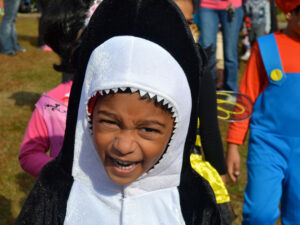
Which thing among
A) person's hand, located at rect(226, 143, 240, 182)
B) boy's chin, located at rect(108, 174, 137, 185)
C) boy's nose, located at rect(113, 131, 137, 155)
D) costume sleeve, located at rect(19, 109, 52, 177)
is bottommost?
person's hand, located at rect(226, 143, 240, 182)

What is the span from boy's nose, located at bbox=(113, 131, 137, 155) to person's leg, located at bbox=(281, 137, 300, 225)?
1.39m

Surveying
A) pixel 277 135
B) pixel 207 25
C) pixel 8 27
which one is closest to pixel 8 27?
pixel 8 27

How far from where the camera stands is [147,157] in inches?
60.1

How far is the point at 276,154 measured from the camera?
8.45 feet

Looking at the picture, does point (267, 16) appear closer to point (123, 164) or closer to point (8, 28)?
point (8, 28)

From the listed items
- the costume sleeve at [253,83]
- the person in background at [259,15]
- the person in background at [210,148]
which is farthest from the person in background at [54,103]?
the person in background at [259,15]

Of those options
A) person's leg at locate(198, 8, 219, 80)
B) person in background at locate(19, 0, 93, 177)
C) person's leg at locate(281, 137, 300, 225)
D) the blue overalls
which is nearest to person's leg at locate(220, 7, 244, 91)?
person's leg at locate(198, 8, 219, 80)

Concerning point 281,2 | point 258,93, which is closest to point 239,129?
point 258,93

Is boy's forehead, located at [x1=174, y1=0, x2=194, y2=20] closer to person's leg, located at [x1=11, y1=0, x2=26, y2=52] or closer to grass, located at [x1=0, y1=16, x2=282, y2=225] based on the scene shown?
grass, located at [x1=0, y1=16, x2=282, y2=225]

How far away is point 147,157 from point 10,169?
2.88m

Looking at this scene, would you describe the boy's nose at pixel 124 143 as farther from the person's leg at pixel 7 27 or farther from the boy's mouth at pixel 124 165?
the person's leg at pixel 7 27

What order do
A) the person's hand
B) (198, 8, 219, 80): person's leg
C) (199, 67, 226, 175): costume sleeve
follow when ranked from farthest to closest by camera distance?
(198, 8, 219, 80): person's leg → the person's hand → (199, 67, 226, 175): costume sleeve

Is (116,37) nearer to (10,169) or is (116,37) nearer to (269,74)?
(269,74)

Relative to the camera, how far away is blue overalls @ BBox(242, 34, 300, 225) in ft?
8.39
